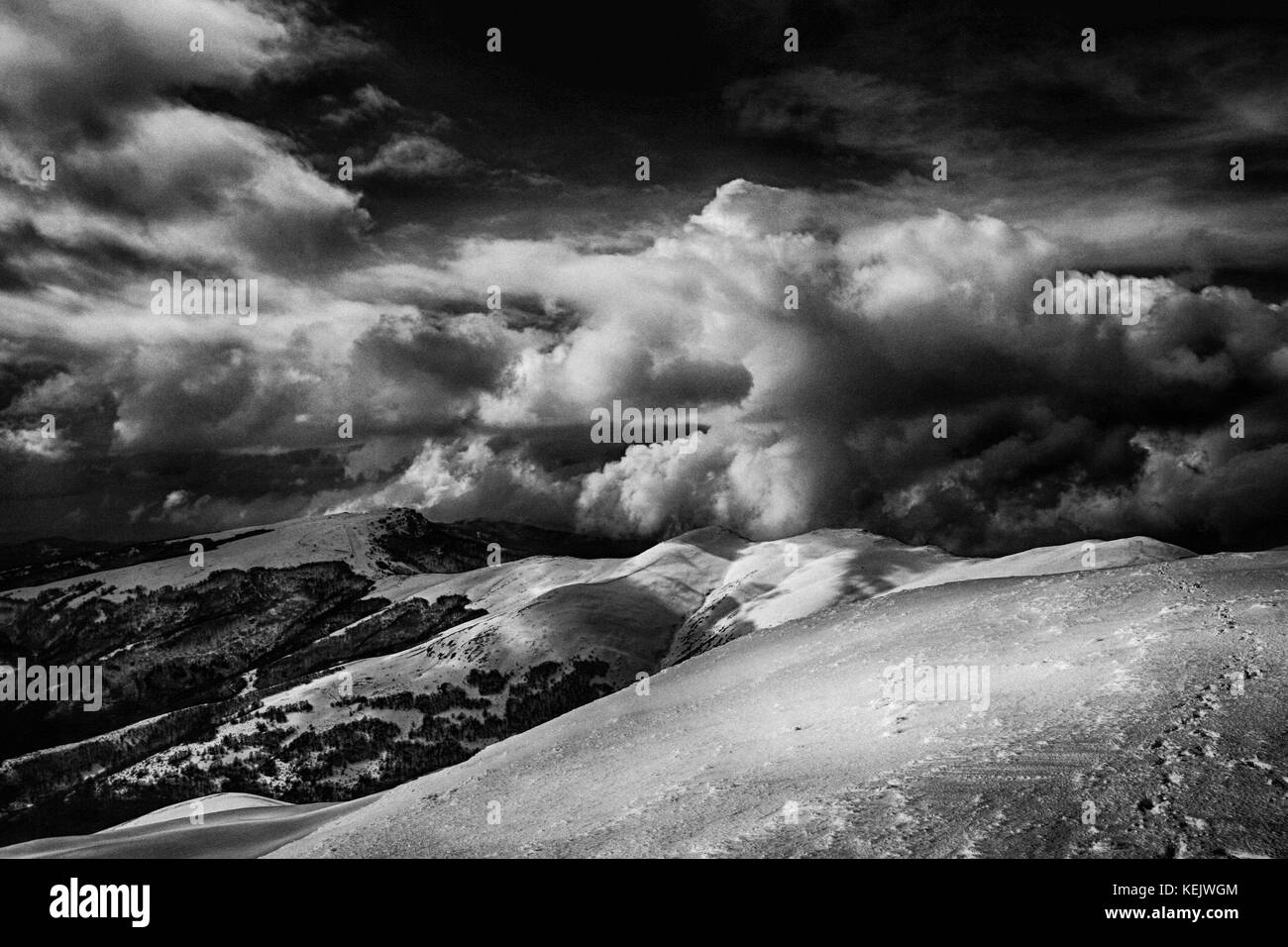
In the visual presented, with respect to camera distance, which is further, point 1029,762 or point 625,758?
point 625,758

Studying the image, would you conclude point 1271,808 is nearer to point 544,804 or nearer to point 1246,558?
point 544,804

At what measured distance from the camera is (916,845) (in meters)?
16.0
